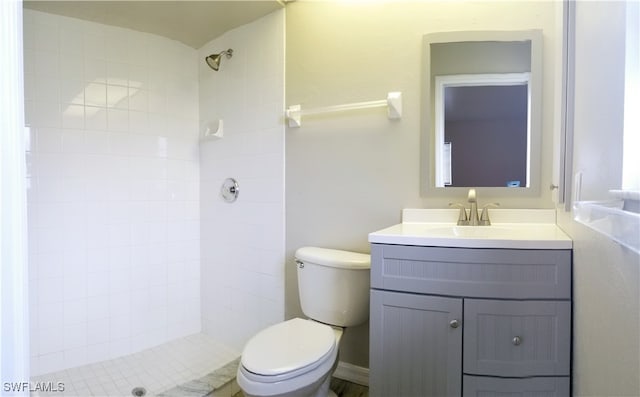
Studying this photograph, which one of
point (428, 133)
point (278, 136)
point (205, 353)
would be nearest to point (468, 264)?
point (428, 133)

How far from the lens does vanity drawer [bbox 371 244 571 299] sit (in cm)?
100

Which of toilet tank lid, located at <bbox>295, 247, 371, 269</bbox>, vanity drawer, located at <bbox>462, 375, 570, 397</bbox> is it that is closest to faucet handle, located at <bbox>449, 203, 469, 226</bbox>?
toilet tank lid, located at <bbox>295, 247, 371, 269</bbox>

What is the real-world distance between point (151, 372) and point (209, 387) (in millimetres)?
482

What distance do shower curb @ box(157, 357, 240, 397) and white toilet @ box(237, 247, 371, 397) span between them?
0.55 metres

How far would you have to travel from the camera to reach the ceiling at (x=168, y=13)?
1.81m

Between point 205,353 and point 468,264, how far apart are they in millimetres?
1799

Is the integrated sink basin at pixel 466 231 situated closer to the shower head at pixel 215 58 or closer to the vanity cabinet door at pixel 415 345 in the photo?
the vanity cabinet door at pixel 415 345

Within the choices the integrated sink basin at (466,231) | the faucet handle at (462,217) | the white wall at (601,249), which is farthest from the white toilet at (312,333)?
the white wall at (601,249)

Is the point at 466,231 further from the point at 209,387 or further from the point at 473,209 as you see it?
the point at 209,387

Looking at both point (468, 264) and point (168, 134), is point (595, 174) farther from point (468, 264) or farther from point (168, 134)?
point (168, 134)

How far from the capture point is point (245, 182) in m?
2.05

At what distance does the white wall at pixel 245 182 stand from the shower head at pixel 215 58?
0.04 metres

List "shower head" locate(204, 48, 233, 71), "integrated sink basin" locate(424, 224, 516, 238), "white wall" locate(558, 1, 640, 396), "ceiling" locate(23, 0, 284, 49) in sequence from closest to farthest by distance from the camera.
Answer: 1. "white wall" locate(558, 1, 640, 396)
2. "integrated sink basin" locate(424, 224, 516, 238)
3. "ceiling" locate(23, 0, 284, 49)
4. "shower head" locate(204, 48, 233, 71)

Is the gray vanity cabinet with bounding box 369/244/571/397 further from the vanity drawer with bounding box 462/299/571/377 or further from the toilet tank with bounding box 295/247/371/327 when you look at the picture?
the toilet tank with bounding box 295/247/371/327
